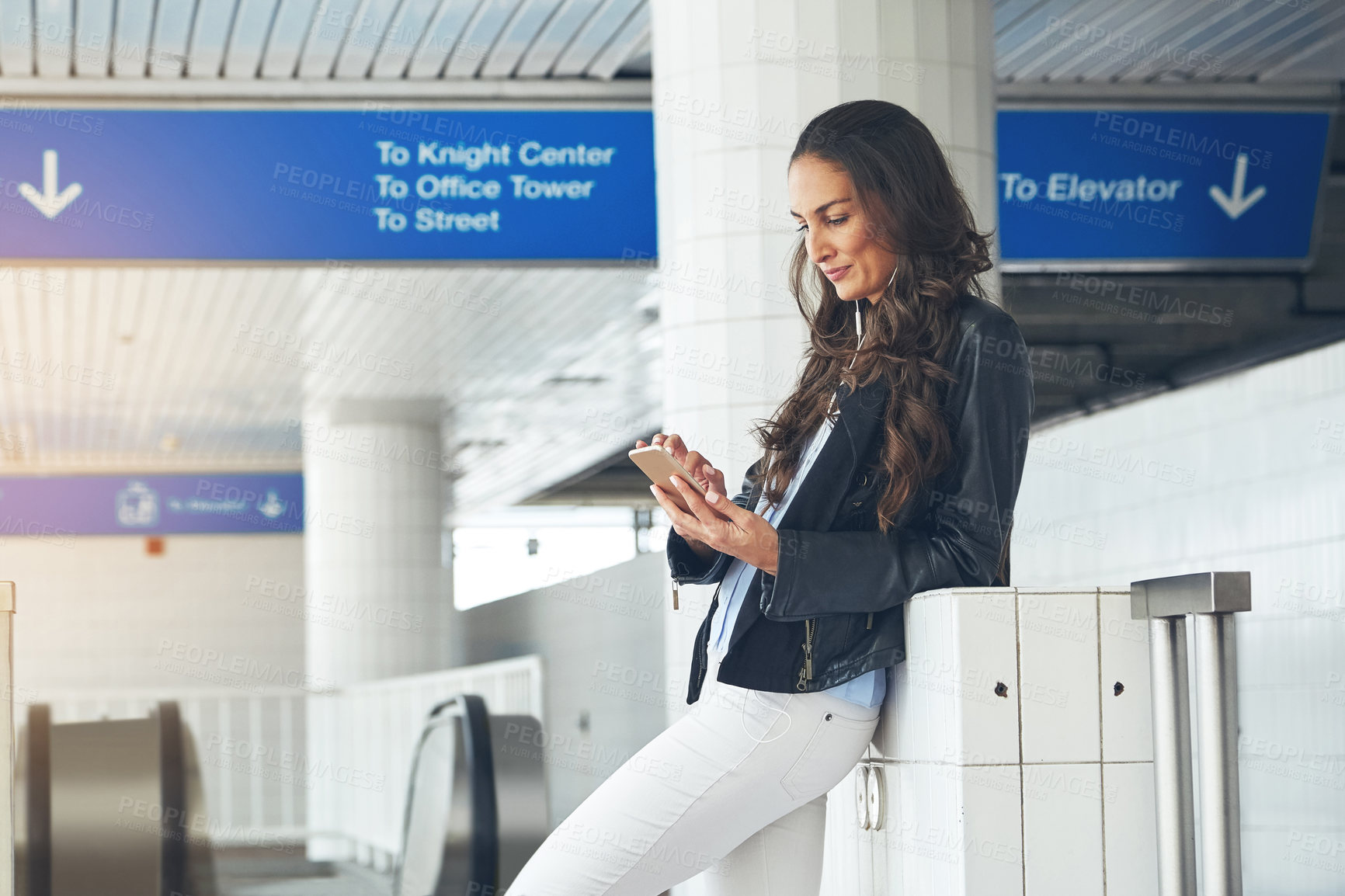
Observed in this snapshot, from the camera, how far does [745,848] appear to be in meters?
2.16

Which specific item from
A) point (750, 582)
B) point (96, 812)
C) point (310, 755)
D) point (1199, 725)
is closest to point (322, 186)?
point (96, 812)

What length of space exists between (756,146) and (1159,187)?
285 centimetres

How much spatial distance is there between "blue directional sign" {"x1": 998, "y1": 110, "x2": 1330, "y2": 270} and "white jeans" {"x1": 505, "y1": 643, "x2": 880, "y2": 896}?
4.76 meters

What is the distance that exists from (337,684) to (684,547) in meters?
13.1

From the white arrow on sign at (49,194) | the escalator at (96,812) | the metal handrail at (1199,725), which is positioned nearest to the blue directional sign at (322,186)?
the white arrow on sign at (49,194)

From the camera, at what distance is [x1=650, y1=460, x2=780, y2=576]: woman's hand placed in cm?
195

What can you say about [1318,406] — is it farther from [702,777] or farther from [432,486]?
[432,486]

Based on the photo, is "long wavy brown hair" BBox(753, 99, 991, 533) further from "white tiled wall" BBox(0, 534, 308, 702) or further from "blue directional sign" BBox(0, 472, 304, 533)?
"white tiled wall" BBox(0, 534, 308, 702)

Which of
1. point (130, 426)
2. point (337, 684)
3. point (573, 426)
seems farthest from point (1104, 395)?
point (130, 426)

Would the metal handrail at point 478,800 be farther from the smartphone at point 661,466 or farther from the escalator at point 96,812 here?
the smartphone at point 661,466

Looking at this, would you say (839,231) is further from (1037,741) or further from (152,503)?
(152,503)

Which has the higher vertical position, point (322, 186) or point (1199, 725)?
point (322, 186)

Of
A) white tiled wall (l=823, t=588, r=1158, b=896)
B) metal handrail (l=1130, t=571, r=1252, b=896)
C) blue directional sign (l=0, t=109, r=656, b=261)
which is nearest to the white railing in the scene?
blue directional sign (l=0, t=109, r=656, b=261)

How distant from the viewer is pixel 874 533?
206cm
